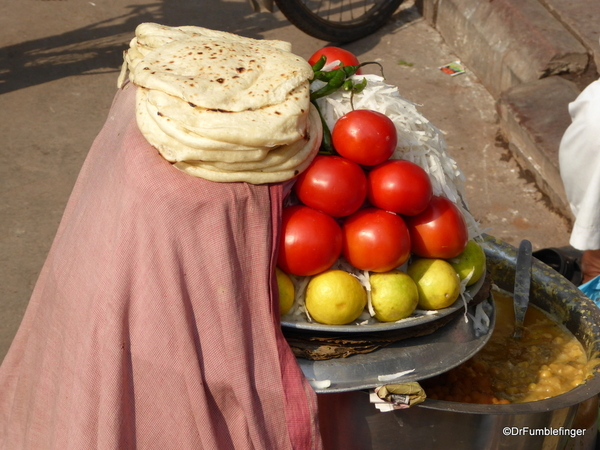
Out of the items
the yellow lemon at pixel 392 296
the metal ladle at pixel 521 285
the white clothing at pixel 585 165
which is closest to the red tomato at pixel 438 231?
the yellow lemon at pixel 392 296

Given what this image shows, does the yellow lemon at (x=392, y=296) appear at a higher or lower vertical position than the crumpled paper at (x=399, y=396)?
higher

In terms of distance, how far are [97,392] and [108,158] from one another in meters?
0.69

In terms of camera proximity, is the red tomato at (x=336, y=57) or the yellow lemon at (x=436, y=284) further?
the red tomato at (x=336, y=57)

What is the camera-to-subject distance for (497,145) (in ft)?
15.0

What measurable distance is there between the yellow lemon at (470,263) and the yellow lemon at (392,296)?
0.69ft

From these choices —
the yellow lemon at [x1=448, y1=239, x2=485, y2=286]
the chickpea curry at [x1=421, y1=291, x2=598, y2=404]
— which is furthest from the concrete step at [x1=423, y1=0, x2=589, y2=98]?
the yellow lemon at [x1=448, y1=239, x2=485, y2=286]

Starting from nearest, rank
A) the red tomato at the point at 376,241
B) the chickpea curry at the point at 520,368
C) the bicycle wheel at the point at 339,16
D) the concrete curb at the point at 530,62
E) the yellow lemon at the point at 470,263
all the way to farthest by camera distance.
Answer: the red tomato at the point at 376,241 → the yellow lemon at the point at 470,263 → the chickpea curry at the point at 520,368 → the concrete curb at the point at 530,62 → the bicycle wheel at the point at 339,16

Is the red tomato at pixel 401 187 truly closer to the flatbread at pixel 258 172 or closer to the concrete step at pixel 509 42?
the flatbread at pixel 258 172

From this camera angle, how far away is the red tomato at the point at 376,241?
1801 millimetres

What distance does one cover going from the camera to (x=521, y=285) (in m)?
2.57

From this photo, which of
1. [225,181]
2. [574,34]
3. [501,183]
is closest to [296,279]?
[225,181]

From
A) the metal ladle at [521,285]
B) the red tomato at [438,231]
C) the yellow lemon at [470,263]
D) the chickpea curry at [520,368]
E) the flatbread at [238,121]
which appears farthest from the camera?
the metal ladle at [521,285]

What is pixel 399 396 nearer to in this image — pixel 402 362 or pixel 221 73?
pixel 402 362

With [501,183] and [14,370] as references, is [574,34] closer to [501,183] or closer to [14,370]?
[501,183]
